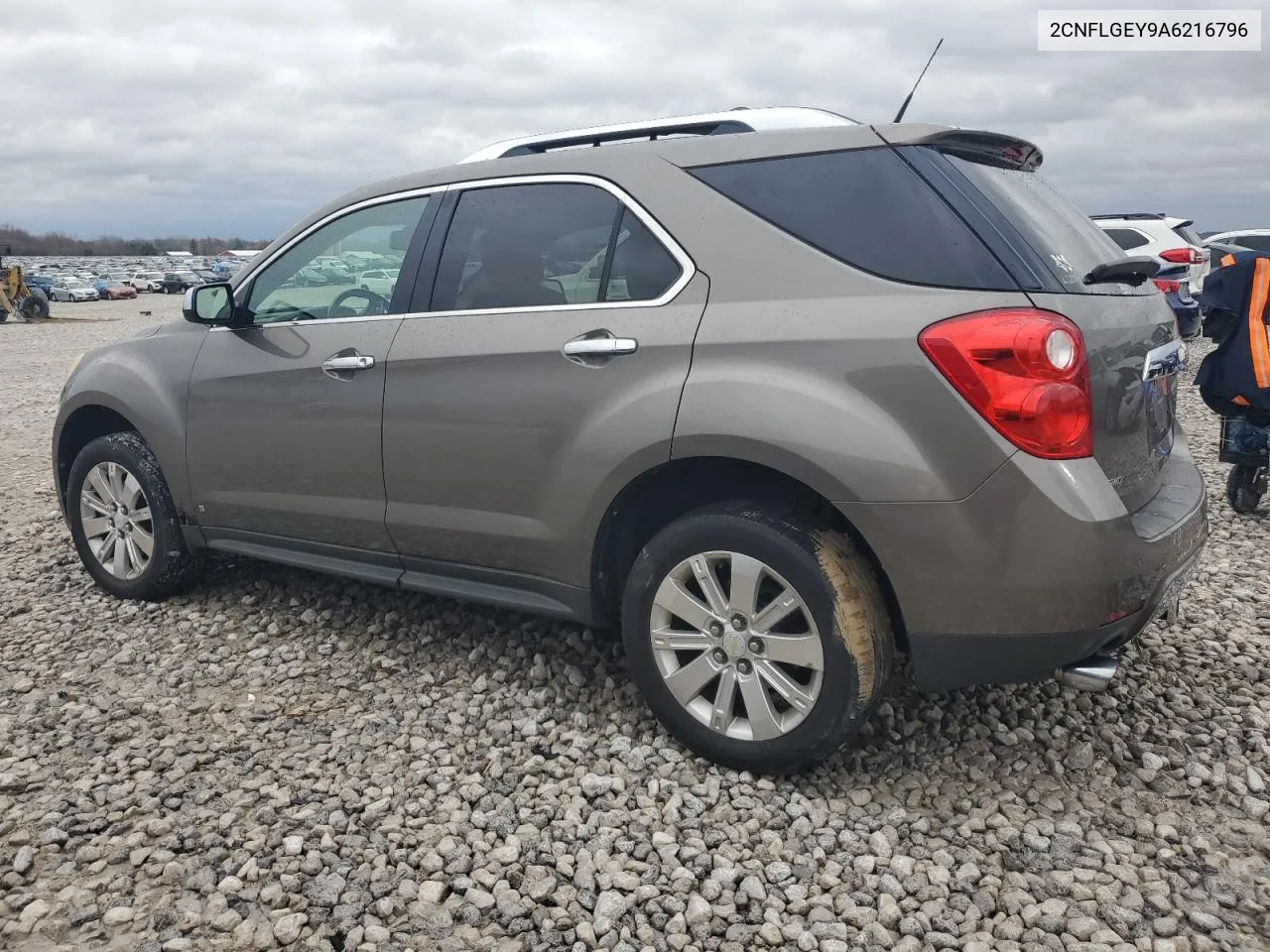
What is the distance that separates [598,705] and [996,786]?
1305 mm

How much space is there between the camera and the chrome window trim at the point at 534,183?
9.85ft

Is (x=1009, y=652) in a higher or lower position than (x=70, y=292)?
higher

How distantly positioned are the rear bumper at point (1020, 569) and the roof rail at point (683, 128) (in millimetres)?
1156

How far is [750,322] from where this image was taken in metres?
2.82

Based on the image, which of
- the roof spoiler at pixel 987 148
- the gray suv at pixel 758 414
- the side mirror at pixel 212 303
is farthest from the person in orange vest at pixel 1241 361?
the side mirror at pixel 212 303

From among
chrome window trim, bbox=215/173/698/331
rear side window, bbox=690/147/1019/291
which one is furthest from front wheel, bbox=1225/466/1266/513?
chrome window trim, bbox=215/173/698/331

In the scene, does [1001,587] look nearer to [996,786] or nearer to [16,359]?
[996,786]

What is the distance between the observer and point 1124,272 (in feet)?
9.40

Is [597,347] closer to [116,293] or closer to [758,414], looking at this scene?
[758,414]

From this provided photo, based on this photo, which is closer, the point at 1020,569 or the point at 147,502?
the point at 1020,569

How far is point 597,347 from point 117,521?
9.06 ft

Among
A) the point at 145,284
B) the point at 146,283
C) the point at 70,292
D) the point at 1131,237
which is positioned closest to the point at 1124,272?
the point at 1131,237

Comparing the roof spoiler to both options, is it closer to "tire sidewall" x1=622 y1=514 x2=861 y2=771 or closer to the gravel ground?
"tire sidewall" x1=622 y1=514 x2=861 y2=771

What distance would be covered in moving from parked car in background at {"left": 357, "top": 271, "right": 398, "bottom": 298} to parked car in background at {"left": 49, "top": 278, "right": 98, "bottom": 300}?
165ft
